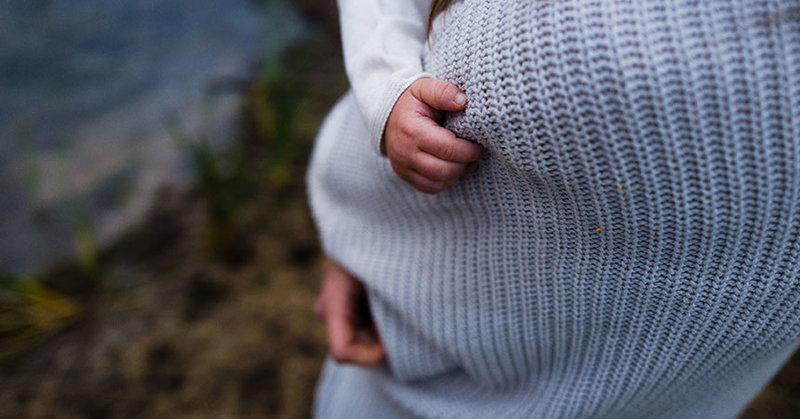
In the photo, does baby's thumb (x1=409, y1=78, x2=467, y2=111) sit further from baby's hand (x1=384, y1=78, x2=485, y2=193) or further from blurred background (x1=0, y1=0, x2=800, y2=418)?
blurred background (x1=0, y1=0, x2=800, y2=418)

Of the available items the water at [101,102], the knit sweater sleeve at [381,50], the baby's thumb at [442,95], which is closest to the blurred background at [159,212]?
the water at [101,102]

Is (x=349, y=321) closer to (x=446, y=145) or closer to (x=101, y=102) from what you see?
(x=446, y=145)

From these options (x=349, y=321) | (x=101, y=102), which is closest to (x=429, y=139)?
(x=349, y=321)

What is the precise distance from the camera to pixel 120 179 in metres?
2.29

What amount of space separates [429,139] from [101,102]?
8.21 feet

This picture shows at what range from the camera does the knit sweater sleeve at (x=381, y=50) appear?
561 mm

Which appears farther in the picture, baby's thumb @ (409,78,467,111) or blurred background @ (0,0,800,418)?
blurred background @ (0,0,800,418)

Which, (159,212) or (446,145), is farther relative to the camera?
(159,212)

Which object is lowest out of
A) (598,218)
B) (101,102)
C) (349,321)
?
(101,102)

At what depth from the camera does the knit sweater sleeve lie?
56 cm

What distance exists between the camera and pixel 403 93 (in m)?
0.54

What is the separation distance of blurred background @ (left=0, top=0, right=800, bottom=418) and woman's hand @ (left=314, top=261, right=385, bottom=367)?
28.7 inches

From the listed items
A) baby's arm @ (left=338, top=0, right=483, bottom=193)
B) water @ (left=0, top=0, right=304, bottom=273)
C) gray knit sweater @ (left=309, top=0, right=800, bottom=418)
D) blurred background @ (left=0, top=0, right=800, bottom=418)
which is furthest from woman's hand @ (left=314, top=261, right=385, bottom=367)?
water @ (left=0, top=0, right=304, bottom=273)

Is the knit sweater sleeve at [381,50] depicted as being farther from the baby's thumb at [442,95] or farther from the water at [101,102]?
the water at [101,102]
